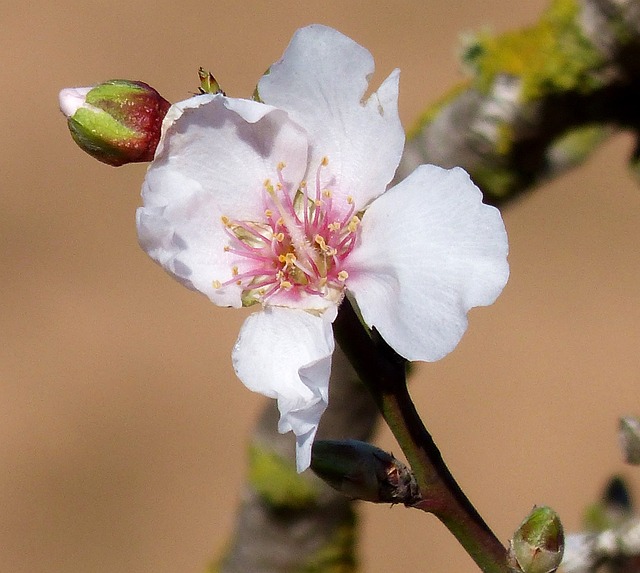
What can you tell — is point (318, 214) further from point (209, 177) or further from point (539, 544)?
point (539, 544)

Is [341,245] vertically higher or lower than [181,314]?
lower

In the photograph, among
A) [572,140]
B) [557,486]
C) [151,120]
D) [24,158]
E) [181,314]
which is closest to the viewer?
[151,120]

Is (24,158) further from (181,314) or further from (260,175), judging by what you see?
(260,175)

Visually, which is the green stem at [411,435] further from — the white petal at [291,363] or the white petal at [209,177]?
the white petal at [209,177]

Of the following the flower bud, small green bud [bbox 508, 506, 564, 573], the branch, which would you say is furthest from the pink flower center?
the branch

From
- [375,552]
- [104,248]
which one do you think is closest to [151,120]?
[375,552]

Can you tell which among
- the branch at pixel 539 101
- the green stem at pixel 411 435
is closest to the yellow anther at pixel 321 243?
the green stem at pixel 411 435
